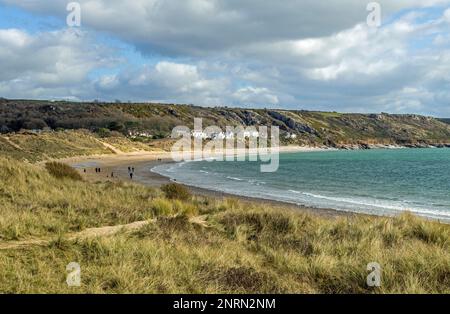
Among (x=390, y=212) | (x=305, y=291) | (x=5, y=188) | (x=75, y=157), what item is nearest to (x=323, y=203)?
(x=390, y=212)

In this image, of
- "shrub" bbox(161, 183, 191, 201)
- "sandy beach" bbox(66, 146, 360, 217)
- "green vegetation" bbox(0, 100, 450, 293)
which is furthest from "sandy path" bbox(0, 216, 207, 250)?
"sandy beach" bbox(66, 146, 360, 217)

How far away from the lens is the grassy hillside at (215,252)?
22.6ft

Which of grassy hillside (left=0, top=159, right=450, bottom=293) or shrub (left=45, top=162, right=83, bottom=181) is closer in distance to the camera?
grassy hillside (left=0, top=159, right=450, bottom=293)

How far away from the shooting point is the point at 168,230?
10.8 m

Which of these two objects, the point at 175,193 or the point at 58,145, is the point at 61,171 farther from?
the point at 58,145

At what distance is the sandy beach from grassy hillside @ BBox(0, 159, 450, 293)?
1202 cm

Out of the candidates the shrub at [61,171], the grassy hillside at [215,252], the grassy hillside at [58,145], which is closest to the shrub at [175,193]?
the shrub at [61,171]

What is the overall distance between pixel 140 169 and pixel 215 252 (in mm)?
52294

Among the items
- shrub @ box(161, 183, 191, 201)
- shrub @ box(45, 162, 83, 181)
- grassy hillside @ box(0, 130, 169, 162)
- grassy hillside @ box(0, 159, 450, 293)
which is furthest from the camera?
grassy hillside @ box(0, 130, 169, 162)

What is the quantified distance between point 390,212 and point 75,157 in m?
59.7

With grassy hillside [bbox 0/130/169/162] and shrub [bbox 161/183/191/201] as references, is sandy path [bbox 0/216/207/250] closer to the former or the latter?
shrub [bbox 161/183/191/201]

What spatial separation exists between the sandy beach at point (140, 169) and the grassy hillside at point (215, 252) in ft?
39.4

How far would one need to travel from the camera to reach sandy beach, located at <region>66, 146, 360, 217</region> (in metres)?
28.6

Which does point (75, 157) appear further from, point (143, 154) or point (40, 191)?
point (40, 191)
